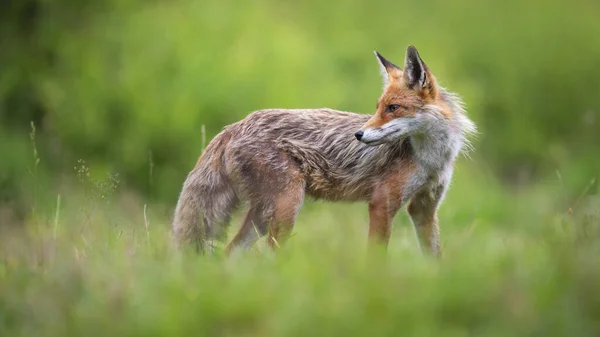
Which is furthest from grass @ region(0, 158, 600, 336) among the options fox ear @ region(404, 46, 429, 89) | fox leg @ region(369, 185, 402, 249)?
fox ear @ region(404, 46, 429, 89)

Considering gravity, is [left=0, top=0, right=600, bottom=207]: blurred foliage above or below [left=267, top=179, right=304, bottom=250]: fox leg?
below

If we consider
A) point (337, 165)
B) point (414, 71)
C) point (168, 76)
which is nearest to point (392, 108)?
point (414, 71)

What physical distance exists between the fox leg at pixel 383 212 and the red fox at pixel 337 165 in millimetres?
10

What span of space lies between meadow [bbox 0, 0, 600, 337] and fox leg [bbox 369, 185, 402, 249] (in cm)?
38

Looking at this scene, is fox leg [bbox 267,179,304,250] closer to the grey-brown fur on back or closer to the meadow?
the grey-brown fur on back

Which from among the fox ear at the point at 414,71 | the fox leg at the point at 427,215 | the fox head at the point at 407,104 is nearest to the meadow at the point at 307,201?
the fox leg at the point at 427,215

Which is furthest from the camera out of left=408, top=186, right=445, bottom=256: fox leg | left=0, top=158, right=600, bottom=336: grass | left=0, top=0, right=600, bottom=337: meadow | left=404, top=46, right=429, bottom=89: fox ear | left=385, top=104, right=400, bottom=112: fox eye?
left=408, top=186, right=445, bottom=256: fox leg

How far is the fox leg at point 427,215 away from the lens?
782cm

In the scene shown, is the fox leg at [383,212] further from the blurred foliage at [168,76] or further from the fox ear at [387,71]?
the blurred foliage at [168,76]

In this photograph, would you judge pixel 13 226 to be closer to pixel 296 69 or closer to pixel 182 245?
pixel 182 245

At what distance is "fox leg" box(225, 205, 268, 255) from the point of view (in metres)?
7.69

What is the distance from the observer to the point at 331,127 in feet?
26.8

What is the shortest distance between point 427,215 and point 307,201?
1.45 meters

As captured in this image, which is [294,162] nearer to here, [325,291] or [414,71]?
[414,71]
